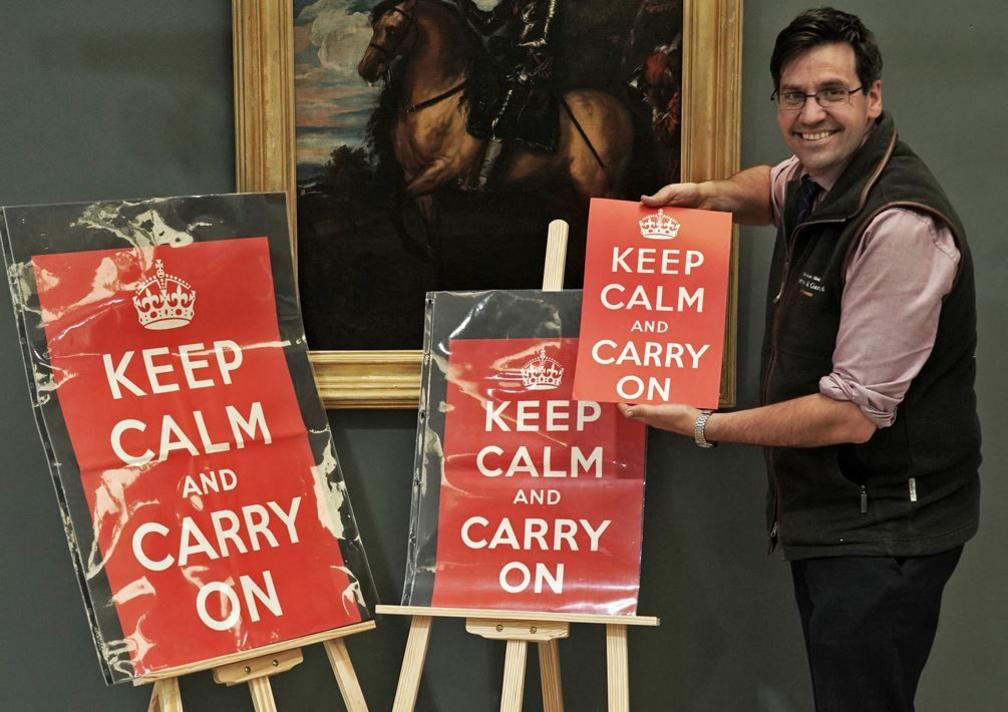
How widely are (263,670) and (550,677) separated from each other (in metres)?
0.53

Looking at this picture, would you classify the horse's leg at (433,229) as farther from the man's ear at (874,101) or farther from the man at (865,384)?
the man's ear at (874,101)

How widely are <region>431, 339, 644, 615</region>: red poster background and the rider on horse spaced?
0.44m

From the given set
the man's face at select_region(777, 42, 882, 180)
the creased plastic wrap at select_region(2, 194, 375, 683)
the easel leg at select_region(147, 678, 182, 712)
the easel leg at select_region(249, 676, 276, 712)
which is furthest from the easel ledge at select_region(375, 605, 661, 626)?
the man's face at select_region(777, 42, 882, 180)

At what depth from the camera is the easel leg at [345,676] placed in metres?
1.91

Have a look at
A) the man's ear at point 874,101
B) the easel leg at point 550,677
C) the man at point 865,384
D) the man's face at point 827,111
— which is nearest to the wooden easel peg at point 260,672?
the easel leg at point 550,677

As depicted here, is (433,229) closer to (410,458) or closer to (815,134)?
(410,458)

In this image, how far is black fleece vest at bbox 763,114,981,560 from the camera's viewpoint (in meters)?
1.62

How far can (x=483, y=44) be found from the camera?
6.90 ft

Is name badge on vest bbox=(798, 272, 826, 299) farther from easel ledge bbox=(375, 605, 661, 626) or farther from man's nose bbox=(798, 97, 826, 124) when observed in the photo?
easel ledge bbox=(375, 605, 661, 626)

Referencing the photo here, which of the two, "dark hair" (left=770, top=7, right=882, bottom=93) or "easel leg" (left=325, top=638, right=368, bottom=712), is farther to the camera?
"easel leg" (left=325, top=638, right=368, bottom=712)

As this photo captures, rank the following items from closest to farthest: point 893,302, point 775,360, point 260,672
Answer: point 893,302 → point 775,360 → point 260,672

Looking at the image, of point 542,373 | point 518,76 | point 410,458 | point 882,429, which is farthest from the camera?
point 410,458

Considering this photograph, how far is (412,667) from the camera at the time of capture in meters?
1.90

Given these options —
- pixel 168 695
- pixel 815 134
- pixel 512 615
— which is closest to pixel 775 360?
pixel 815 134
